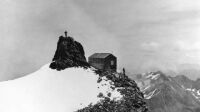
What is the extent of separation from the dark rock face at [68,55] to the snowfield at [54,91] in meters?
2.56

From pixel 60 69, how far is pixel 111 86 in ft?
75.2

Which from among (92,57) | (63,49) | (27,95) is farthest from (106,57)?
(27,95)

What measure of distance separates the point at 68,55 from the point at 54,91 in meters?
18.3

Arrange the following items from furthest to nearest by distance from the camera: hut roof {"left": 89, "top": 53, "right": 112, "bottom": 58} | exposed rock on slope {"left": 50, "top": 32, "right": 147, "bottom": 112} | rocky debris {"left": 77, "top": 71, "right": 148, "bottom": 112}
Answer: hut roof {"left": 89, "top": 53, "right": 112, "bottom": 58} < exposed rock on slope {"left": 50, "top": 32, "right": 147, "bottom": 112} < rocky debris {"left": 77, "top": 71, "right": 148, "bottom": 112}

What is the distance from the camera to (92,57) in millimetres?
120250

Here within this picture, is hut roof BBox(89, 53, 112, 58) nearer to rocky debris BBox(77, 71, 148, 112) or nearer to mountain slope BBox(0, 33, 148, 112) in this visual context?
mountain slope BBox(0, 33, 148, 112)

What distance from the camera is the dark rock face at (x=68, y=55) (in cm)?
10807

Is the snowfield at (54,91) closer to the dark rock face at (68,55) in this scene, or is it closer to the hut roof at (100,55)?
the dark rock face at (68,55)

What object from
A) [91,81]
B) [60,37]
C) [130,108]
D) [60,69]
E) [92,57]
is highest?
[60,37]

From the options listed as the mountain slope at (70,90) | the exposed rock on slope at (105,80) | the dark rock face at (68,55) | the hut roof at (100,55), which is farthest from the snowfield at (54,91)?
the hut roof at (100,55)

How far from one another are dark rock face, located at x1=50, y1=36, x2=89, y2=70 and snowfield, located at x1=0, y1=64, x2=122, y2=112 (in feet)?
8.41

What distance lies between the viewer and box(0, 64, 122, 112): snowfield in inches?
3504

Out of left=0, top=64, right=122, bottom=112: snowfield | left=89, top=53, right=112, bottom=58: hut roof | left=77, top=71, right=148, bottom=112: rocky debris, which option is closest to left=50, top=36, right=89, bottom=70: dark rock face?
left=0, top=64, right=122, bottom=112: snowfield

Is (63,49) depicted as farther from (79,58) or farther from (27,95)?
(27,95)
